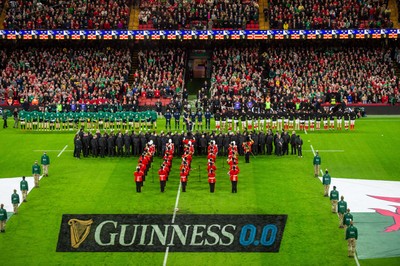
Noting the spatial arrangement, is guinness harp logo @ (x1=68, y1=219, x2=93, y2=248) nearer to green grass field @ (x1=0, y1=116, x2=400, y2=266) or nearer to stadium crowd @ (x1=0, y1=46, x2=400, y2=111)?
green grass field @ (x1=0, y1=116, x2=400, y2=266)

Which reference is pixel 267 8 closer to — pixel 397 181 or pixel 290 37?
pixel 290 37

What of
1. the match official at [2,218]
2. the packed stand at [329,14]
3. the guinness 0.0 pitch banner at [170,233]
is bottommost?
the guinness 0.0 pitch banner at [170,233]

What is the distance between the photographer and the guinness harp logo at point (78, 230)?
27.9m

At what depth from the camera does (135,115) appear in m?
48.1

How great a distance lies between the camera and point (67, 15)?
2338 inches

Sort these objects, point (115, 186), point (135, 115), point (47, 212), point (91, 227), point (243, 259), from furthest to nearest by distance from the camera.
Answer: point (135, 115), point (115, 186), point (47, 212), point (91, 227), point (243, 259)

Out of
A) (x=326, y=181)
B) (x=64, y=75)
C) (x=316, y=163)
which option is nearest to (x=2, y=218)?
(x=326, y=181)

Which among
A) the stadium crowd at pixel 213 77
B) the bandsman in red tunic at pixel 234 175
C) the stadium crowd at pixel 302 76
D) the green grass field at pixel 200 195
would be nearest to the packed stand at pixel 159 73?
the stadium crowd at pixel 213 77

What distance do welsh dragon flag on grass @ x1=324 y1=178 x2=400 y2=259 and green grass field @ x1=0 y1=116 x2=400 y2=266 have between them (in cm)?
81

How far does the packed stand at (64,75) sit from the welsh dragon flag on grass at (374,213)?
21.3 m

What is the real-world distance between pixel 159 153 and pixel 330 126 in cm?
1250

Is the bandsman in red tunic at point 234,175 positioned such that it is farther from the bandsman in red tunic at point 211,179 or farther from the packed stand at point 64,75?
the packed stand at point 64,75

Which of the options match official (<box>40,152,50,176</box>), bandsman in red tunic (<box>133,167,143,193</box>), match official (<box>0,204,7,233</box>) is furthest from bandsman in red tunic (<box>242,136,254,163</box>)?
match official (<box>0,204,7,233</box>)

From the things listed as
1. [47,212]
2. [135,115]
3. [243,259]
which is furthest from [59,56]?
[243,259]
